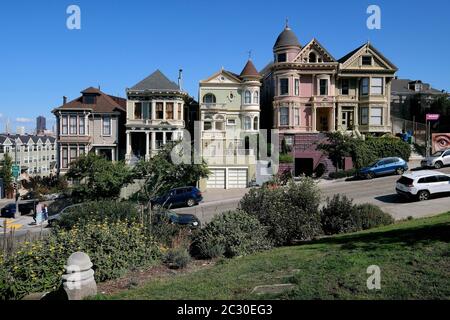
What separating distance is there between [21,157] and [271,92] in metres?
59.4

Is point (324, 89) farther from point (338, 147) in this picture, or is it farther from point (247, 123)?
point (247, 123)

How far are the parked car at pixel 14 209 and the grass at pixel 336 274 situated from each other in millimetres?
29183

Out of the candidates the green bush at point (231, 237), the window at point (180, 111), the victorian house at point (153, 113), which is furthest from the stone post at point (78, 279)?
the window at point (180, 111)

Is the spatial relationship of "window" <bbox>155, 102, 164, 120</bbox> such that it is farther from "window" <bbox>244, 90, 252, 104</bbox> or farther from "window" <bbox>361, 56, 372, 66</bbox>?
"window" <bbox>361, 56, 372, 66</bbox>

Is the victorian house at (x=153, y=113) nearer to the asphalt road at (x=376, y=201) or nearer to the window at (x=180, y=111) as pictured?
the window at (x=180, y=111)

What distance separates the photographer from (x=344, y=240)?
11.9 m

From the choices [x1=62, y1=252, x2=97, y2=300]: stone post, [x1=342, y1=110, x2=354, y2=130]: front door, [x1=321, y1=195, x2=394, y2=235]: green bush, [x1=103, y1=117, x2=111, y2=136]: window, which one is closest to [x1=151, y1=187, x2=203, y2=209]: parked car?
[x1=321, y1=195, x2=394, y2=235]: green bush

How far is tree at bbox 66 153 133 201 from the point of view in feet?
102

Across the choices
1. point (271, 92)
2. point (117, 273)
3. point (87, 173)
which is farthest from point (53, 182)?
point (117, 273)

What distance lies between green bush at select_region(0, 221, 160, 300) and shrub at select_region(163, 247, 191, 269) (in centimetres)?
37

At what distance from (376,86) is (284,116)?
35.1 ft

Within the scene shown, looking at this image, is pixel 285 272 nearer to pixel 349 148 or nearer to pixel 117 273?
pixel 117 273

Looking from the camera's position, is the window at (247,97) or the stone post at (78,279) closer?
the stone post at (78,279)

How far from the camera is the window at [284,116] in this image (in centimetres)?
4166
